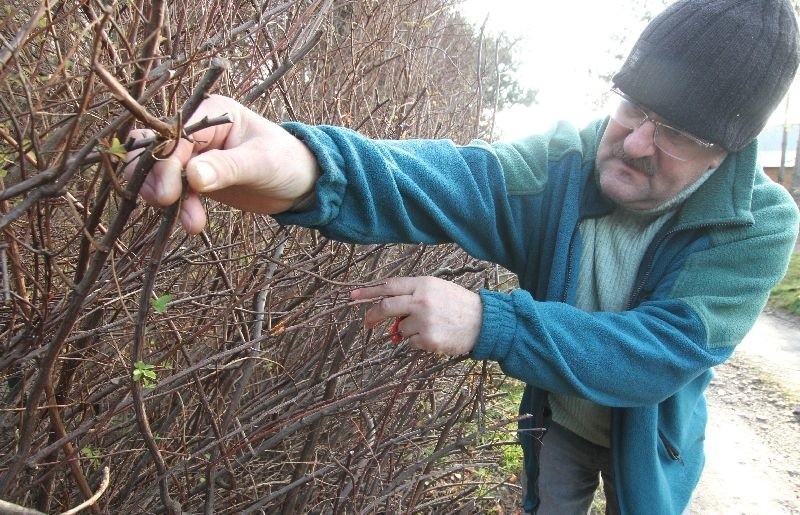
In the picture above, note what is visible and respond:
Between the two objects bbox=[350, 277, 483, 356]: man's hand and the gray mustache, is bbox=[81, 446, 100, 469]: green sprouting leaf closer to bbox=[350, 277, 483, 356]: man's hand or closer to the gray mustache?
bbox=[350, 277, 483, 356]: man's hand

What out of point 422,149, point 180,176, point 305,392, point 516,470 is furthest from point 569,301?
point 516,470

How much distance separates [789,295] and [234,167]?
10.5 metres

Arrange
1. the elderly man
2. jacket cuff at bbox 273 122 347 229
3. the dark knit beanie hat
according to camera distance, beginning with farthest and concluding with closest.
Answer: the dark knit beanie hat → the elderly man → jacket cuff at bbox 273 122 347 229

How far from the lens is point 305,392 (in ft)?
6.60

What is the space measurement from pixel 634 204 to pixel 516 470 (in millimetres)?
2897

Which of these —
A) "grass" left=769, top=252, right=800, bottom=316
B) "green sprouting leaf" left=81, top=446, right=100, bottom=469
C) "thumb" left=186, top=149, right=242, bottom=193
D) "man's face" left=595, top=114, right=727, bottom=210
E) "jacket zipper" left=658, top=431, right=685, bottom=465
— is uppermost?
"thumb" left=186, top=149, right=242, bottom=193

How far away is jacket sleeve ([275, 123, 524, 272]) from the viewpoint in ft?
4.31

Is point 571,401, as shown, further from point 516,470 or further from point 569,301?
point 516,470

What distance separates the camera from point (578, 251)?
1.78m

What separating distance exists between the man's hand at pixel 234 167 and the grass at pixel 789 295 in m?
9.44

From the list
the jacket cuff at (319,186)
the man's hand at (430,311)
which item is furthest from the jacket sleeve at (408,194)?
the man's hand at (430,311)

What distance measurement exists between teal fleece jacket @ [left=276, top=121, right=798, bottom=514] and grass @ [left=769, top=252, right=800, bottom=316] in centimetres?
844

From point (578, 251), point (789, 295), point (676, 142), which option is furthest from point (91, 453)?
point (789, 295)

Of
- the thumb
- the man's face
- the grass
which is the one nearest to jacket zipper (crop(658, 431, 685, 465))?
the man's face
